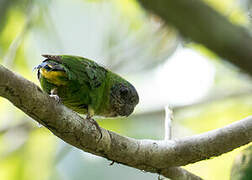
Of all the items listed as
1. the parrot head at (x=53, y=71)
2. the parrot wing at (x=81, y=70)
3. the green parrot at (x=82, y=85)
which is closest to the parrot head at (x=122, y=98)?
the green parrot at (x=82, y=85)

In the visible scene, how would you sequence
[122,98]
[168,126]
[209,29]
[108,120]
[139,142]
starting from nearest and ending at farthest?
[209,29]
[139,142]
[168,126]
[122,98]
[108,120]

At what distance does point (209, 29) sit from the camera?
3.18ft

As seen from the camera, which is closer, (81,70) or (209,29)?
(209,29)

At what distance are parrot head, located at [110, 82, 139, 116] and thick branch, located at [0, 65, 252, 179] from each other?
1138 mm

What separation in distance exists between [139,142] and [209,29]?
2565 mm

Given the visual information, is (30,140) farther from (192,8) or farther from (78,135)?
(192,8)

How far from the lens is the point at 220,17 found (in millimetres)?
953

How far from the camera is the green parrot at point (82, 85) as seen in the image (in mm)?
3748

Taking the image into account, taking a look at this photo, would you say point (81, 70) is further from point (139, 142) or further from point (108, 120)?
point (108, 120)

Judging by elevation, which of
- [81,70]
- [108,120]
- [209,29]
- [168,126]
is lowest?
[108,120]

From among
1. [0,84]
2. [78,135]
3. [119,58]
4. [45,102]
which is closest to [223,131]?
[78,135]

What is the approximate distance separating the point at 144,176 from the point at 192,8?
576cm

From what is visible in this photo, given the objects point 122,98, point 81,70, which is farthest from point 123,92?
point 81,70

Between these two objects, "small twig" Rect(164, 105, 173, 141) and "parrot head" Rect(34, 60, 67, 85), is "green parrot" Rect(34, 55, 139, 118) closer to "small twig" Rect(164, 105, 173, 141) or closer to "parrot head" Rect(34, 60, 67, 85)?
"parrot head" Rect(34, 60, 67, 85)
